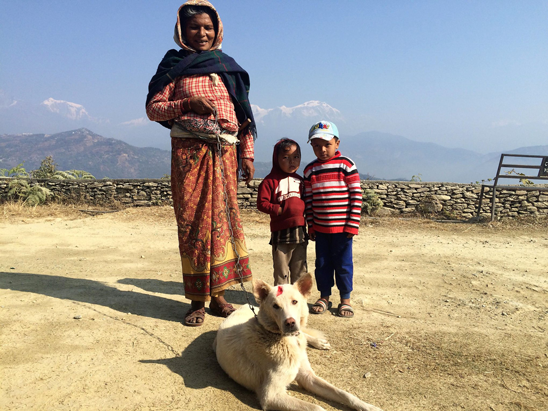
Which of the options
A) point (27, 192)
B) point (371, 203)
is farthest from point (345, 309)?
Result: point (27, 192)

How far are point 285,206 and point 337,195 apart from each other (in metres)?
0.55

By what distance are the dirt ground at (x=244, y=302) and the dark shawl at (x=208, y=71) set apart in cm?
215

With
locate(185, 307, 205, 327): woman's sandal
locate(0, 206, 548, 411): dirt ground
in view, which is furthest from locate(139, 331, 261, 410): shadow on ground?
locate(185, 307, 205, 327): woman's sandal

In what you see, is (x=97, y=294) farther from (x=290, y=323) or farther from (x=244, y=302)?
(x=290, y=323)

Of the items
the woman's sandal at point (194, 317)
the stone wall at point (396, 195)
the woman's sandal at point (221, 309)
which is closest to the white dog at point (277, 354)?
the woman's sandal at point (194, 317)

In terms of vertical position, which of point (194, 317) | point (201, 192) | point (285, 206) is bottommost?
point (194, 317)

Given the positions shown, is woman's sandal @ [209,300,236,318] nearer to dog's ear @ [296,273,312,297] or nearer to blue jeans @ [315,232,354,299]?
blue jeans @ [315,232,354,299]

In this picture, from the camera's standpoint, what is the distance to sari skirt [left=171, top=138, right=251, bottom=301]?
145 inches

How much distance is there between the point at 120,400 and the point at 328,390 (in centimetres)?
140

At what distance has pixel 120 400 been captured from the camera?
254 centimetres

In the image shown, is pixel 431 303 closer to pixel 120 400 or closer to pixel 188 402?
pixel 188 402

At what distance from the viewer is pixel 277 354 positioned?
8.54ft

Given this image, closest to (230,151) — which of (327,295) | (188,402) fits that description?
(327,295)

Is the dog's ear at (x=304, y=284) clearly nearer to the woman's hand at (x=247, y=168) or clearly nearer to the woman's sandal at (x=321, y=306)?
the woman's sandal at (x=321, y=306)
